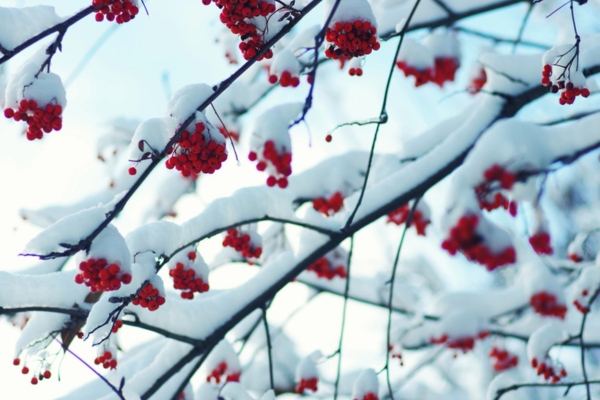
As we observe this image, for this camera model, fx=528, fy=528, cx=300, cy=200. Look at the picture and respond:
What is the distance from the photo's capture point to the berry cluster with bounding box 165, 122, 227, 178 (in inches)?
74.8

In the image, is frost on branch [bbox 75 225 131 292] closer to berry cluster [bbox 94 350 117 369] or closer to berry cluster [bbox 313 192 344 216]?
berry cluster [bbox 94 350 117 369]

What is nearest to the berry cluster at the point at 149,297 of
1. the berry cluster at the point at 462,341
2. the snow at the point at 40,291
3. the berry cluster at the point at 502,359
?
the snow at the point at 40,291

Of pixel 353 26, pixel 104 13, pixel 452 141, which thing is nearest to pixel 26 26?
pixel 104 13

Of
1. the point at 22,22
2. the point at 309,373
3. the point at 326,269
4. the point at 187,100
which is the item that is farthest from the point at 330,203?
the point at 22,22

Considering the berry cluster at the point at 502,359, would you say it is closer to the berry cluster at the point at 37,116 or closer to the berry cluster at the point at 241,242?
the berry cluster at the point at 241,242

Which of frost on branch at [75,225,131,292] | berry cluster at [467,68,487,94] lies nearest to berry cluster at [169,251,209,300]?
frost on branch at [75,225,131,292]

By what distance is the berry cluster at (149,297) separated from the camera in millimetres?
2088

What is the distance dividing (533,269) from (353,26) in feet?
11.3

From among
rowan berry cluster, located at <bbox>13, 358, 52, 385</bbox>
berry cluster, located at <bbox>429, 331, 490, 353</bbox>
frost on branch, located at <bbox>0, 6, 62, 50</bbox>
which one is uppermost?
berry cluster, located at <bbox>429, 331, 490, 353</bbox>

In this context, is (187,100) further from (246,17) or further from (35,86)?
(35,86)

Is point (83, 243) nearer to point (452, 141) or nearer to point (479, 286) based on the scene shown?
point (452, 141)

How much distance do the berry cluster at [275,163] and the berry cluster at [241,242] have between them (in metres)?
0.46

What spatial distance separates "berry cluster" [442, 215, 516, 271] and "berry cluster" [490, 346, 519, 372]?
385cm

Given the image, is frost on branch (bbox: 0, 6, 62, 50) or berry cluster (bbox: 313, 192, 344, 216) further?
berry cluster (bbox: 313, 192, 344, 216)
